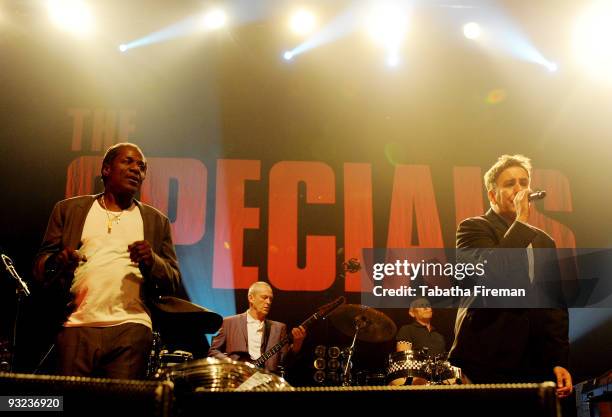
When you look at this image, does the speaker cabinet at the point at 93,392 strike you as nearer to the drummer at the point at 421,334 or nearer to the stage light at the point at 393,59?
the drummer at the point at 421,334

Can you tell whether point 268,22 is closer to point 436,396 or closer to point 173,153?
point 173,153

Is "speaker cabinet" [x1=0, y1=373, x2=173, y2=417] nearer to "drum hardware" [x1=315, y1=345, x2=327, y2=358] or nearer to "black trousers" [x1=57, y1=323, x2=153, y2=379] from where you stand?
"black trousers" [x1=57, y1=323, x2=153, y2=379]

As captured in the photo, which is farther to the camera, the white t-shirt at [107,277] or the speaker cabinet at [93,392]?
the white t-shirt at [107,277]

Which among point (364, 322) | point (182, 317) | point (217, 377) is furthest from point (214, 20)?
point (217, 377)

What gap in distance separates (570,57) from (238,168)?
367 centimetres

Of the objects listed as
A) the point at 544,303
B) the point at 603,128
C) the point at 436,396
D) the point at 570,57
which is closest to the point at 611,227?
the point at 603,128

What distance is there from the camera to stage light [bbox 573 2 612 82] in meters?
6.41

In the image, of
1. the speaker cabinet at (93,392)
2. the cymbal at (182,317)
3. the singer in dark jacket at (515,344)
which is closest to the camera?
the speaker cabinet at (93,392)

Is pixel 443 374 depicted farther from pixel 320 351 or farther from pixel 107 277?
pixel 107 277

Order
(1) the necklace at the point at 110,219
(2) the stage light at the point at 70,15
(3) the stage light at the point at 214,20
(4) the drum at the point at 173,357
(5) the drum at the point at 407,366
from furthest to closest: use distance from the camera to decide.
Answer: (3) the stage light at the point at 214,20 → (2) the stage light at the point at 70,15 → (5) the drum at the point at 407,366 → (4) the drum at the point at 173,357 → (1) the necklace at the point at 110,219

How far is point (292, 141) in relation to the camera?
6.21 meters

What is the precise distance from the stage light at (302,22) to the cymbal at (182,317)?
440cm

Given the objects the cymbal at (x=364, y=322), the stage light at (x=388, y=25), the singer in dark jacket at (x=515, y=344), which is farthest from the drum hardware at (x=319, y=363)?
the stage light at (x=388, y=25)

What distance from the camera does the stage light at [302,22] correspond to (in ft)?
21.1
